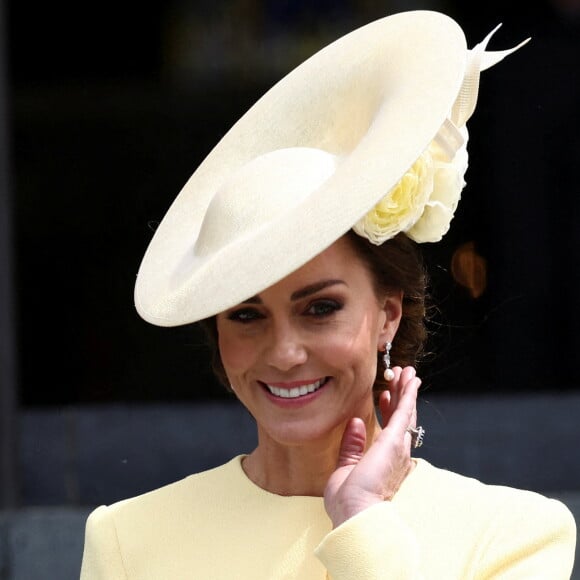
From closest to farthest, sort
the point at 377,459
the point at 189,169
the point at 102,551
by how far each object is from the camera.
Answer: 1. the point at 377,459
2. the point at 102,551
3. the point at 189,169

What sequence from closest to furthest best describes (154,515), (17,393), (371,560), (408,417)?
(371,560)
(408,417)
(154,515)
(17,393)

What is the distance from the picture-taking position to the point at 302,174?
246 centimetres

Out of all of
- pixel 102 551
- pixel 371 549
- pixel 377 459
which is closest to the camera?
pixel 371 549

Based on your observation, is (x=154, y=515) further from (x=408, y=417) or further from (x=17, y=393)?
(x=17, y=393)

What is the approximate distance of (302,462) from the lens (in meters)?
2.62

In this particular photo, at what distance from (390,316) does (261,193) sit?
316mm

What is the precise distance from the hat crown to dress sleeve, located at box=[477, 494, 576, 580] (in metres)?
0.57

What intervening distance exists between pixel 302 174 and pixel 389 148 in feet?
0.59

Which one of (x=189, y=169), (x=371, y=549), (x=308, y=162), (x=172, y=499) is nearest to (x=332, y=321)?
(x=308, y=162)

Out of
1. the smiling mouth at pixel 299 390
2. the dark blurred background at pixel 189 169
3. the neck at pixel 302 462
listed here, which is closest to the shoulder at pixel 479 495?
the neck at pixel 302 462

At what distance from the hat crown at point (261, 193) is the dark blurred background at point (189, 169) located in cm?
262

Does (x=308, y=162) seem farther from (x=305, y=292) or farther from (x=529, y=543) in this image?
(x=529, y=543)

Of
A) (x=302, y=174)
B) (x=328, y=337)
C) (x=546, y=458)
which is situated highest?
(x=302, y=174)

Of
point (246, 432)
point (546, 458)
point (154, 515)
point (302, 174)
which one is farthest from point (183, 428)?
point (302, 174)
